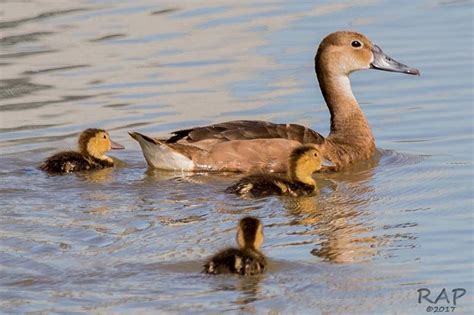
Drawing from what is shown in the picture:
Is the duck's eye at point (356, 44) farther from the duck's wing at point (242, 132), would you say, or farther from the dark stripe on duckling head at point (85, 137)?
the dark stripe on duckling head at point (85, 137)

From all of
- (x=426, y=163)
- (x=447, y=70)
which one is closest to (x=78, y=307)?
(x=426, y=163)

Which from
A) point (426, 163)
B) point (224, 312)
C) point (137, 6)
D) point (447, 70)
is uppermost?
point (137, 6)

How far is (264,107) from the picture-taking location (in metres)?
12.3

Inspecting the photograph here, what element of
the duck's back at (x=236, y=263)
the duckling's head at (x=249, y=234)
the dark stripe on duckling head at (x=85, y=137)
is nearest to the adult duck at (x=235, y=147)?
the dark stripe on duckling head at (x=85, y=137)

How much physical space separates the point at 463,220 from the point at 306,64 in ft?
16.7

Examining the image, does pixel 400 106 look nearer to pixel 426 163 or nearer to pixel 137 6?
pixel 426 163

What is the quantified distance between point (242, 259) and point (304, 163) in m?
2.42

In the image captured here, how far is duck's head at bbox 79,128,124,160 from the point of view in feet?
35.5

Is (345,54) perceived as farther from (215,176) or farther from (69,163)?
(69,163)

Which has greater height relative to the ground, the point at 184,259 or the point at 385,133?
the point at 385,133

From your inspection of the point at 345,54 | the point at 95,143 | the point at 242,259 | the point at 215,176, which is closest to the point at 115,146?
the point at 95,143

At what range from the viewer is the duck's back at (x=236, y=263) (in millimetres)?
7703

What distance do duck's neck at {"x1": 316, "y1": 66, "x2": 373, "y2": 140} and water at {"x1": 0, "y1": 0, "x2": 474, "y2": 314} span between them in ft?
0.76

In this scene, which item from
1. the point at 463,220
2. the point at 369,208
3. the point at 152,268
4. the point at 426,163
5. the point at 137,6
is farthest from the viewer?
the point at 137,6
